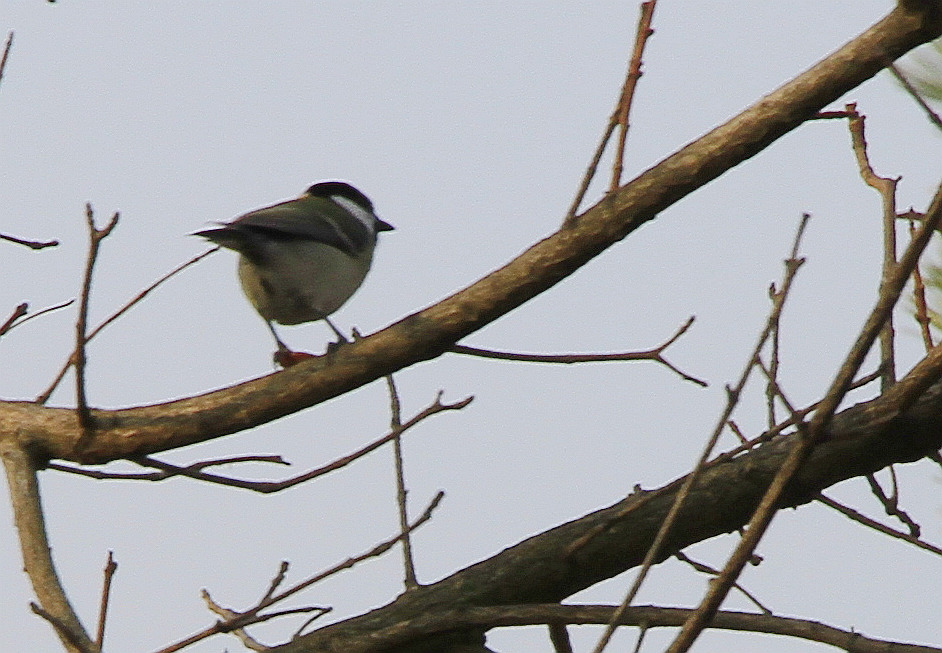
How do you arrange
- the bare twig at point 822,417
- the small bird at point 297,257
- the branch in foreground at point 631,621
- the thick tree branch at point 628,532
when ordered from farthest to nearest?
the small bird at point 297,257 < the thick tree branch at point 628,532 < the branch in foreground at point 631,621 < the bare twig at point 822,417

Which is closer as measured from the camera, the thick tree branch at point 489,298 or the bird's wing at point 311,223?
the thick tree branch at point 489,298

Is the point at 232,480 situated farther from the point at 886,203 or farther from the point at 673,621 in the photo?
the point at 886,203

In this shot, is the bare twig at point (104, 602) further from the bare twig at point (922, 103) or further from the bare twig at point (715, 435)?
the bare twig at point (922, 103)

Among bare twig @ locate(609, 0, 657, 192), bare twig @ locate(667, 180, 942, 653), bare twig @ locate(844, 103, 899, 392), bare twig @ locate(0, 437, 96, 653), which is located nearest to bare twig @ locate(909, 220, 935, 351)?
bare twig @ locate(844, 103, 899, 392)

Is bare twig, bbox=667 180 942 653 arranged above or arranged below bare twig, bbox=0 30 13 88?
below

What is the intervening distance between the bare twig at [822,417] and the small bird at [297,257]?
2.77 m

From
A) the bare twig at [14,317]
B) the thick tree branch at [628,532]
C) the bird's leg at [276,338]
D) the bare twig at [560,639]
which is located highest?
the bird's leg at [276,338]

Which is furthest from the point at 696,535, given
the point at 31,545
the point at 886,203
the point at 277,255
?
the point at 277,255

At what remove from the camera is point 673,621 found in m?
2.53

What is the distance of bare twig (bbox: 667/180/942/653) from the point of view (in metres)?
1.52

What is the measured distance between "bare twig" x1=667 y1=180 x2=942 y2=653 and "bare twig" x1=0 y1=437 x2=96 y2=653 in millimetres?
1237

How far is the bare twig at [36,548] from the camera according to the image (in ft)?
8.04

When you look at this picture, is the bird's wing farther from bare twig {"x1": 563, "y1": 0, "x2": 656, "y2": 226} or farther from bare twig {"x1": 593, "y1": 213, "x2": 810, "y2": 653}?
bare twig {"x1": 593, "y1": 213, "x2": 810, "y2": 653}

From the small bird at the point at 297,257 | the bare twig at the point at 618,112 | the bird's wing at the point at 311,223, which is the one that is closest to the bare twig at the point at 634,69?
the bare twig at the point at 618,112
